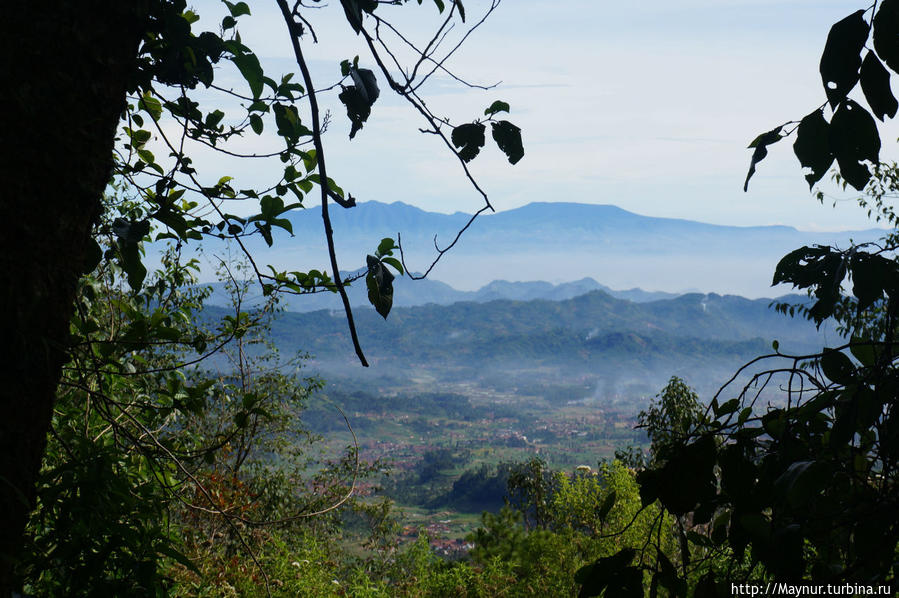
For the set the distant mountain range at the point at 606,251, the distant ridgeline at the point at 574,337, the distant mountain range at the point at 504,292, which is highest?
the distant mountain range at the point at 606,251

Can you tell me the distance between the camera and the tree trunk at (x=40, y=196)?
1.92 feet

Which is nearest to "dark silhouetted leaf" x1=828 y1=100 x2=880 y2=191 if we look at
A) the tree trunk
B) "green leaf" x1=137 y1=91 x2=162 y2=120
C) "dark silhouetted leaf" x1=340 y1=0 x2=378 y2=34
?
"dark silhouetted leaf" x1=340 y1=0 x2=378 y2=34

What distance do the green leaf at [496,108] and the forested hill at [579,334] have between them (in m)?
76.4

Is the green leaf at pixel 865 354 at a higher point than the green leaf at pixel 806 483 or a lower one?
higher

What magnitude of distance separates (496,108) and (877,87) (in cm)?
52

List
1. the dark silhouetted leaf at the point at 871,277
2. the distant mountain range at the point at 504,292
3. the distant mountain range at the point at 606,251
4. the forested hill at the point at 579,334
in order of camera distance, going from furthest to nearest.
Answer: the distant mountain range at the point at 606,251, the distant mountain range at the point at 504,292, the forested hill at the point at 579,334, the dark silhouetted leaf at the point at 871,277

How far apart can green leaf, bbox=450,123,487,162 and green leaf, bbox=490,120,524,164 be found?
0.08 ft

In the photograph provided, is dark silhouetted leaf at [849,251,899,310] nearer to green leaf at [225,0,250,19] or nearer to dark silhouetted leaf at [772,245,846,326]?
dark silhouetted leaf at [772,245,846,326]

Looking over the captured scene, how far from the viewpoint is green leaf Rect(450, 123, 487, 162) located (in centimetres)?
98

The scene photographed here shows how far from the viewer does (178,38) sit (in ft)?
3.18

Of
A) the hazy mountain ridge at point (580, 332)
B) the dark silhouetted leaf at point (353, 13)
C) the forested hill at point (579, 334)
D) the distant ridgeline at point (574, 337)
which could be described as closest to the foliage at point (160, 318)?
the dark silhouetted leaf at point (353, 13)

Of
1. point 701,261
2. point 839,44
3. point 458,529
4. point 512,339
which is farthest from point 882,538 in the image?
point 701,261

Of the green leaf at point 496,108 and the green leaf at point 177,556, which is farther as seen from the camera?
the green leaf at point 496,108

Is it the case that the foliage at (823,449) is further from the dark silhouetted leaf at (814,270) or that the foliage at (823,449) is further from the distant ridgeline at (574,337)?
the distant ridgeline at (574,337)
